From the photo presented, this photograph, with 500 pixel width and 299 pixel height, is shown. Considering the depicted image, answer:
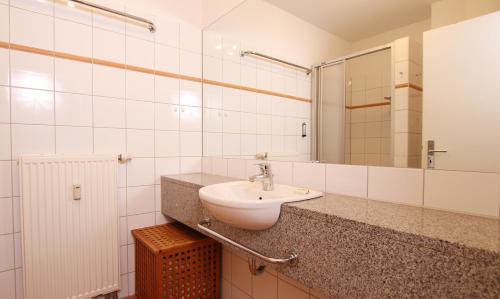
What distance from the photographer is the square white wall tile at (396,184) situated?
92cm

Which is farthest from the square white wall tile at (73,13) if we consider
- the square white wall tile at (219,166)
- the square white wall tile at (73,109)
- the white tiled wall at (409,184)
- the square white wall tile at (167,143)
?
the white tiled wall at (409,184)

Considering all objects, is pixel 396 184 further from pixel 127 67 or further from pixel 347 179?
pixel 127 67

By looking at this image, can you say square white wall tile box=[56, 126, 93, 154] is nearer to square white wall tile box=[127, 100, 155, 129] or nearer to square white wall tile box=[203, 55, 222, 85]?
square white wall tile box=[127, 100, 155, 129]

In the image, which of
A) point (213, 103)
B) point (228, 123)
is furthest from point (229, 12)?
point (228, 123)

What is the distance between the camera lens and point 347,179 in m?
1.13

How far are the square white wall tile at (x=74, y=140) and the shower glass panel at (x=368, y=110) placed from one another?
4.92ft

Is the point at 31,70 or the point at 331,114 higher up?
the point at 31,70

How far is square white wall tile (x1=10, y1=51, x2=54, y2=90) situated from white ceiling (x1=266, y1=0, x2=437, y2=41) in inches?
57.7

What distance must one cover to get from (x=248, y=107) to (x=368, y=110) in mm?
937

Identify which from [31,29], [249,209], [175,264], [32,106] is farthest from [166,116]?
[249,209]

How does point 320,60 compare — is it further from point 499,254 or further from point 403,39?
point 499,254

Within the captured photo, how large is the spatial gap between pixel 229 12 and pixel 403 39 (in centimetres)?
132

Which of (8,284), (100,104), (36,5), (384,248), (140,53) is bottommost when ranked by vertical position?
(8,284)

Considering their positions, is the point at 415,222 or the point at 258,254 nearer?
the point at 415,222
